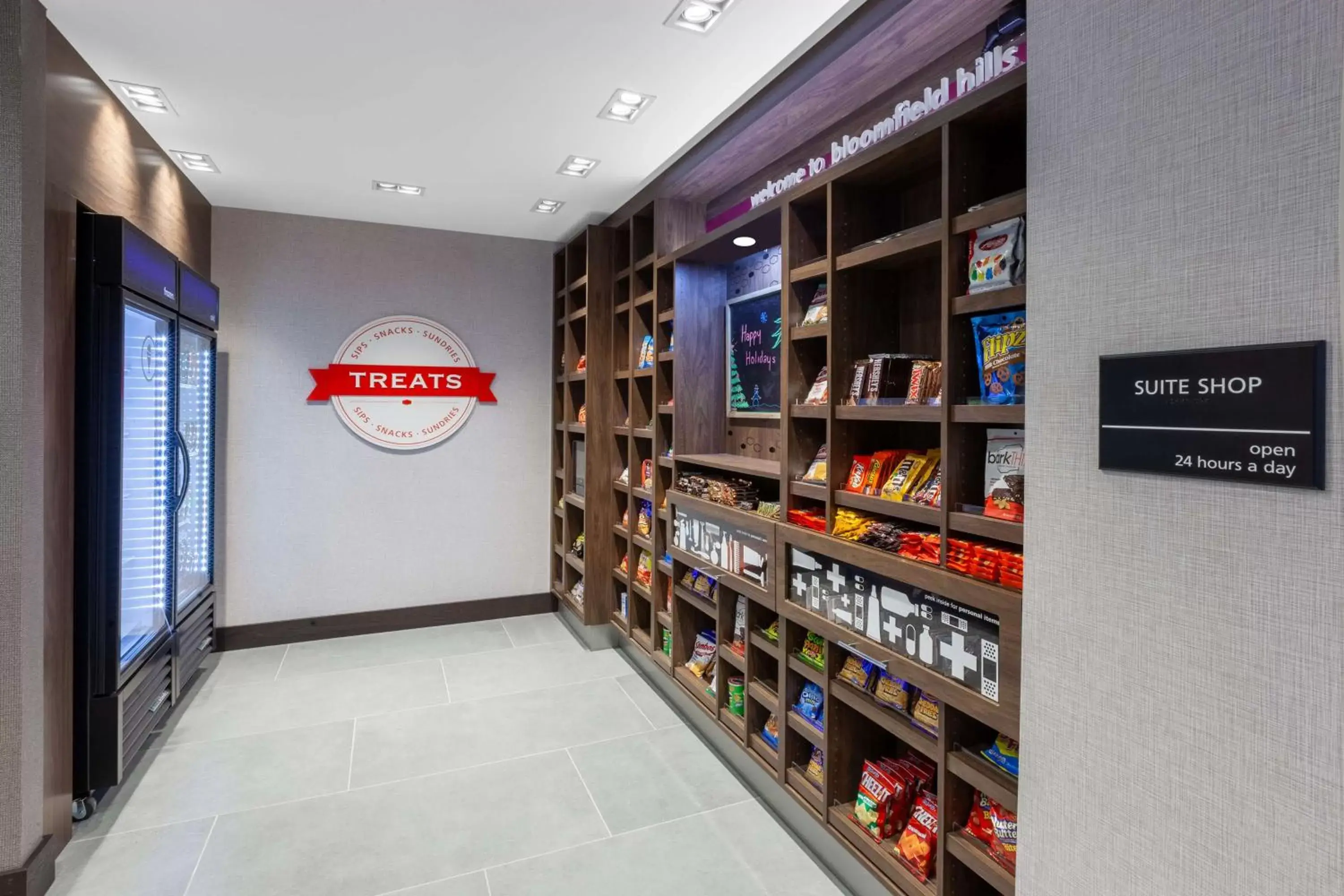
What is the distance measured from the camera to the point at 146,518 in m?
2.93

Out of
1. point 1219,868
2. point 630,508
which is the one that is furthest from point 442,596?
point 1219,868

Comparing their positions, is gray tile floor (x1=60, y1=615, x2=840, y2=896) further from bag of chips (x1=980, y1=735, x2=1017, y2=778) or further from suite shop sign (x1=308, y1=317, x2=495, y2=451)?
suite shop sign (x1=308, y1=317, x2=495, y2=451)

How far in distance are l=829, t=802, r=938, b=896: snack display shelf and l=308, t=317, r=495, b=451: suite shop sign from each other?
11.7 ft

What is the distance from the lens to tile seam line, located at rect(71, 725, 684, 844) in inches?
96.6

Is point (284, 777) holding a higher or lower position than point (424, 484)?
lower

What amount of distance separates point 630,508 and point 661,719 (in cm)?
115

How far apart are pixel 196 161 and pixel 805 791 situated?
13.1 feet

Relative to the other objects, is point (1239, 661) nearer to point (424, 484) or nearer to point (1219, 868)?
point (1219, 868)

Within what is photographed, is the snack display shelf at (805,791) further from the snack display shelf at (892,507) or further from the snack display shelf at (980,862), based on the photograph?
the snack display shelf at (892,507)

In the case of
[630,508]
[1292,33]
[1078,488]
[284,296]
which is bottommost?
[630,508]

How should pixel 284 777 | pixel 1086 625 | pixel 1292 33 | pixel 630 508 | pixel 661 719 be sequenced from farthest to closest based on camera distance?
1. pixel 630 508
2. pixel 661 719
3. pixel 284 777
4. pixel 1086 625
5. pixel 1292 33

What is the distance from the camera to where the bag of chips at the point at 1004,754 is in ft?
5.48

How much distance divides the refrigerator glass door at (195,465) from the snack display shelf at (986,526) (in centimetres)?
322

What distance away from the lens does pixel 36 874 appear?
6.86 feet
